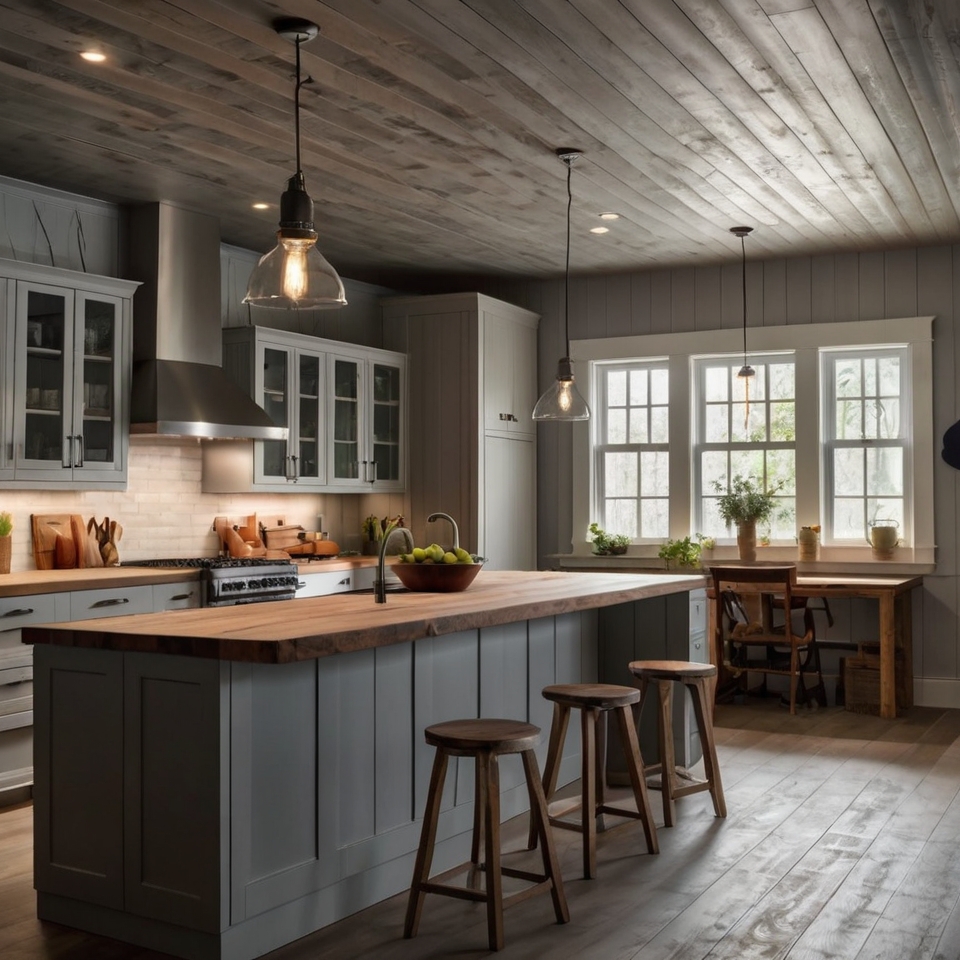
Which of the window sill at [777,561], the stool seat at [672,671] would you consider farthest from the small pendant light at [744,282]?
the stool seat at [672,671]

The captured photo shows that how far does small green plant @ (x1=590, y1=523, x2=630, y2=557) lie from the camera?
25.5ft

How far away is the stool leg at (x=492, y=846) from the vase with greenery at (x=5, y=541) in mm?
3080

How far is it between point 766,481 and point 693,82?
391 centimetres

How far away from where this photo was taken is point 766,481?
7.60 metres

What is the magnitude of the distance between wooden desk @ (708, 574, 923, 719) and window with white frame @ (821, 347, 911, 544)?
1.73ft

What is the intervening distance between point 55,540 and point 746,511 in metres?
4.24

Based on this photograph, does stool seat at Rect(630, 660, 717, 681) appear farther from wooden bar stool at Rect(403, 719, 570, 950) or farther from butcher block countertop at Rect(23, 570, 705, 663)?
wooden bar stool at Rect(403, 719, 570, 950)

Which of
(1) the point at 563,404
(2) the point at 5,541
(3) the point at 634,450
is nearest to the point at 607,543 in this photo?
(3) the point at 634,450

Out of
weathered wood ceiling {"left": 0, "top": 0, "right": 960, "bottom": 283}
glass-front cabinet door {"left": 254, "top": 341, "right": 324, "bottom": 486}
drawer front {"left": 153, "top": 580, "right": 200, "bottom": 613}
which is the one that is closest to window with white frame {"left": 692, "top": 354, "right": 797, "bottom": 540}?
weathered wood ceiling {"left": 0, "top": 0, "right": 960, "bottom": 283}

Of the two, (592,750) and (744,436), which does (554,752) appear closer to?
(592,750)

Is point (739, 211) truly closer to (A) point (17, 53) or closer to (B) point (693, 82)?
(B) point (693, 82)

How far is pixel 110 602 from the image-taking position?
509 centimetres

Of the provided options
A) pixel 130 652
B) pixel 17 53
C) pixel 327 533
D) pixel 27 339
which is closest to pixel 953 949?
pixel 130 652

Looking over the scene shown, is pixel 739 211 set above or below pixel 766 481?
above
